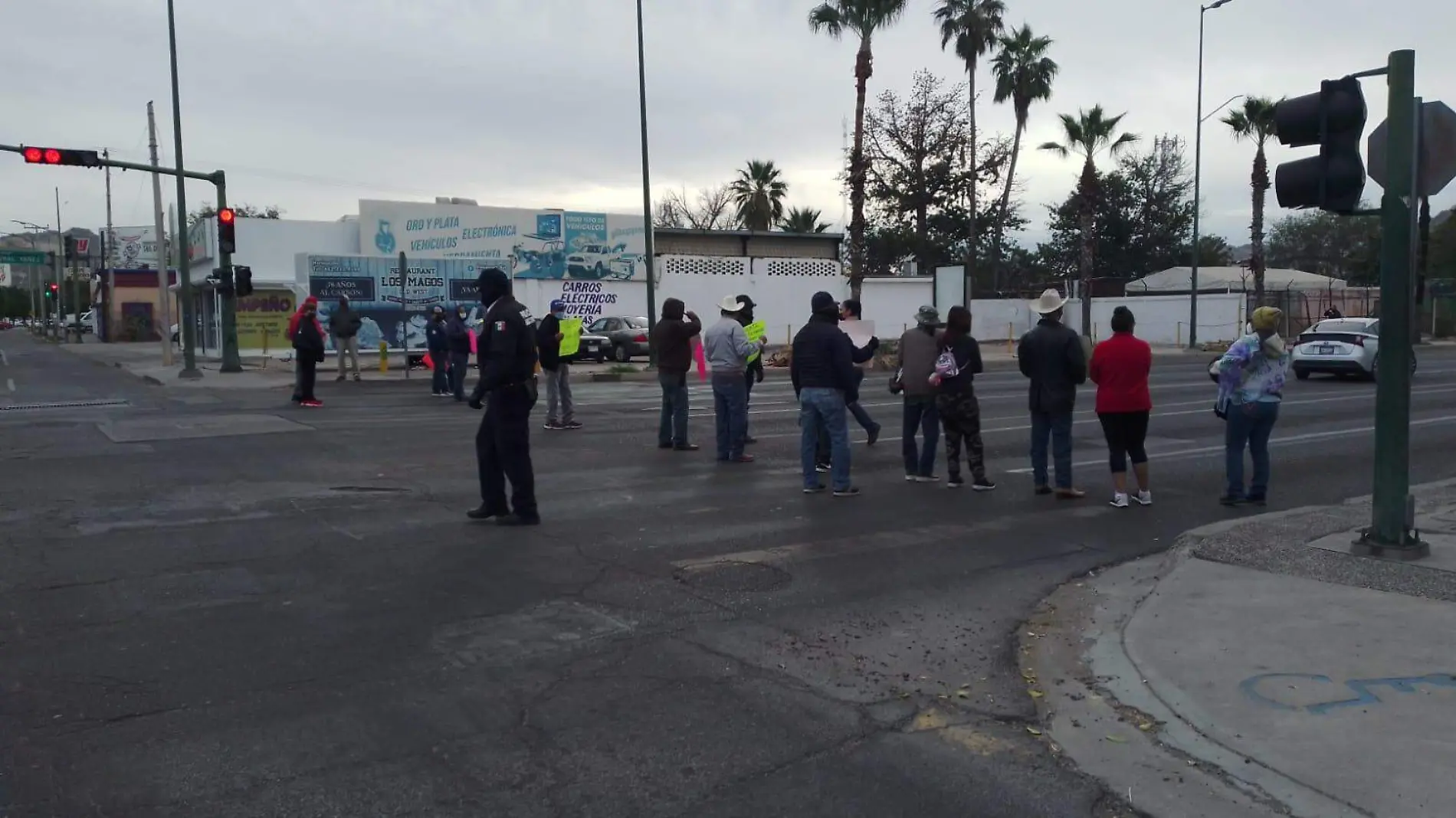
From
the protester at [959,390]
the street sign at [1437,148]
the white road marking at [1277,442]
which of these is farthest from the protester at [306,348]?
the street sign at [1437,148]

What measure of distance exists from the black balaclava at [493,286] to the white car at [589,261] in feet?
113

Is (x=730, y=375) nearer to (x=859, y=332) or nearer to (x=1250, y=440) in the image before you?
(x=859, y=332)

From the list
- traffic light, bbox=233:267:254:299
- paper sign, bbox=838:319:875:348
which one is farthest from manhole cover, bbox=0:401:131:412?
paper sign, bbox=838:319:875:348

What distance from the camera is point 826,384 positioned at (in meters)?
10.7

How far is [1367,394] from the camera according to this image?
22297 mm

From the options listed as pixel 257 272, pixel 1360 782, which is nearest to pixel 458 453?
pixel 1360 782

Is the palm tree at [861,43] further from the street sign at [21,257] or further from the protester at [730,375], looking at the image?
the street sign at [21,257]

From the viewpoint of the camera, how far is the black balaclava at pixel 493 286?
9234 mm

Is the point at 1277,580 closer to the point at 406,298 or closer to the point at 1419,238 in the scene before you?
the point at 1419,238

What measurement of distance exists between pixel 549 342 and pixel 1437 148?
34.3ft

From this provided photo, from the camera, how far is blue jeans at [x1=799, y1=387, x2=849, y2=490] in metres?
10.6

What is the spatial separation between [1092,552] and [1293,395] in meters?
15.7

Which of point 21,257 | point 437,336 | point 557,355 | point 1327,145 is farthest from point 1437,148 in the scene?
point 21,257

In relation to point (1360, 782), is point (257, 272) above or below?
above
